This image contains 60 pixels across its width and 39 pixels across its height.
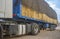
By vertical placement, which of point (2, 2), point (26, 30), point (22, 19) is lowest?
point (26, 30)

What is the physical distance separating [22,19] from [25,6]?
96 cm

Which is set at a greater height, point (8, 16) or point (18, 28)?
point (8, 16)

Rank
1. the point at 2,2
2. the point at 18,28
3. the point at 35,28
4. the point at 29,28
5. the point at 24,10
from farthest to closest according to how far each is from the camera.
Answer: the point at 35,28
the point at 29,28
the point at 24,10
the point at 18,28
the point at 2,2

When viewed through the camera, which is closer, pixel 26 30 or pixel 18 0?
pixel 18 0

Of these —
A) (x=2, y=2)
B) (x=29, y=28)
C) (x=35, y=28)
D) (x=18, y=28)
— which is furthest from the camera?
(x=35, y=28)

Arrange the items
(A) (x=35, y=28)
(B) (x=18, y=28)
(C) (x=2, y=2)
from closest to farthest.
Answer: (C) (x=2, y=2)
(B) (x=18, y=28)
(A) (x=35, y=28)

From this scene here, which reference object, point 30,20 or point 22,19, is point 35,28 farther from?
point 22,19

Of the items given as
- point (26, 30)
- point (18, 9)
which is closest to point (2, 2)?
point (18, 9)

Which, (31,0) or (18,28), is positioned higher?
(31,0)

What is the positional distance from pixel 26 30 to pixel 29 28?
559 millimetres

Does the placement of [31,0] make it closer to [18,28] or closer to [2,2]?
[18,28]

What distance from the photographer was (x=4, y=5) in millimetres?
9469

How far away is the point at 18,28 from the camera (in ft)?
37.2

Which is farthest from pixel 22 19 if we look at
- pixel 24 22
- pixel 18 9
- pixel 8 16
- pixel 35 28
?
pixel 8 16
